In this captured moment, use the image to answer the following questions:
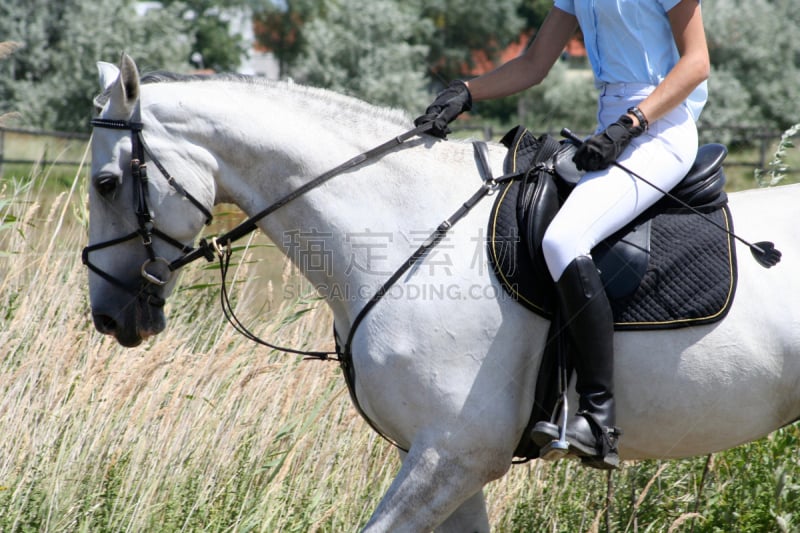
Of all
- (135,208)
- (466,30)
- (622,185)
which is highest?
(622,185)

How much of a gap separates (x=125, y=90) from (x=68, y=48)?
25930 millimetres

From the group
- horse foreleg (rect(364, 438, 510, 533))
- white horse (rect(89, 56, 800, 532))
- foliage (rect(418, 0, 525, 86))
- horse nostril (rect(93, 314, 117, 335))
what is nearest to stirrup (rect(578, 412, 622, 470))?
white horse (rect(89, 56, 800, 532))

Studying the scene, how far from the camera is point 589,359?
113 inches

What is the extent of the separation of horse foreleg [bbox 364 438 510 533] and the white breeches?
0.71 metres

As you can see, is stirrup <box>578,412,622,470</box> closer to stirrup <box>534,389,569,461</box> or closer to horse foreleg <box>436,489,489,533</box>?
stirrup <box>534,389,569,461</box>

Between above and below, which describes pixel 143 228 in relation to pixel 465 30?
above

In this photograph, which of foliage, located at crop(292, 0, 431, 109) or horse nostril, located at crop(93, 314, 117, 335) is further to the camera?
foliage, located at crop(292, 0, 431, 109)

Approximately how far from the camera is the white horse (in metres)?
2.90

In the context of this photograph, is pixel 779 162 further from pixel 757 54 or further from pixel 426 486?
pixel 757 54

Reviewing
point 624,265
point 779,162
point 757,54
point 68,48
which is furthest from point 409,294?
point 757,54

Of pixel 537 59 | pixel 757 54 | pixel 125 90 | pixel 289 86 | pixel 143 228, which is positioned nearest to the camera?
pixel 125 90

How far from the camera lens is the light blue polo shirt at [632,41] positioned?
305cm

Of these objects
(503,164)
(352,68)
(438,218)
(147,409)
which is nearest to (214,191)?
(438,218)

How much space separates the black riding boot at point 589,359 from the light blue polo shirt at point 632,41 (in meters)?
0.79
